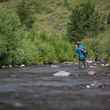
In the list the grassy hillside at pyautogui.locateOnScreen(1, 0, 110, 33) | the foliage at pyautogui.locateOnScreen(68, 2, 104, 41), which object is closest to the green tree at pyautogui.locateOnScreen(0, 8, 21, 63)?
the foliage at pyautogui.locateOnScreen(68, 2, 104, 41)

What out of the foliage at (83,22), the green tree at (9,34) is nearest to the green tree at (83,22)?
the foliage at (83,22)

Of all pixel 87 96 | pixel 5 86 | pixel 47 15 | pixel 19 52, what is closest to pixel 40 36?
pixel 19 52

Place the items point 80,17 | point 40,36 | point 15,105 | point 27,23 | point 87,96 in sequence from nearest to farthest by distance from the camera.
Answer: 1. point 15,105
2. point 87,96
3. point 40,36
4. point 80,17
5. point 27,23

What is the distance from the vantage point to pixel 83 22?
245 feet

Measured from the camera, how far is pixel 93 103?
19.7 meters

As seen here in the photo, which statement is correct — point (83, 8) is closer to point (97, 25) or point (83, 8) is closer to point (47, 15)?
point (97, 25)

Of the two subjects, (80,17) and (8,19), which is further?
(80,17)

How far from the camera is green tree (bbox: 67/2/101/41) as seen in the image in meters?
74.2

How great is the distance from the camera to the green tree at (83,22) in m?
74.2

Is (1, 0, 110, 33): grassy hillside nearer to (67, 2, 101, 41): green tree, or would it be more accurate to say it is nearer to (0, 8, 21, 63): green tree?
(67, 2, 101, 41): green tree

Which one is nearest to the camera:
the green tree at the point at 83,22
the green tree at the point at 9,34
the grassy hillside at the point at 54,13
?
the green tree at the point at 9,34

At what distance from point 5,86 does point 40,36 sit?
2907 centimetres

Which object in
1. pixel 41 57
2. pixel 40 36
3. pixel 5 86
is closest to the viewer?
pixel 5 86

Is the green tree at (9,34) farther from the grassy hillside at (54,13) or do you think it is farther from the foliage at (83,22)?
the grassy hillside at (54,13)
